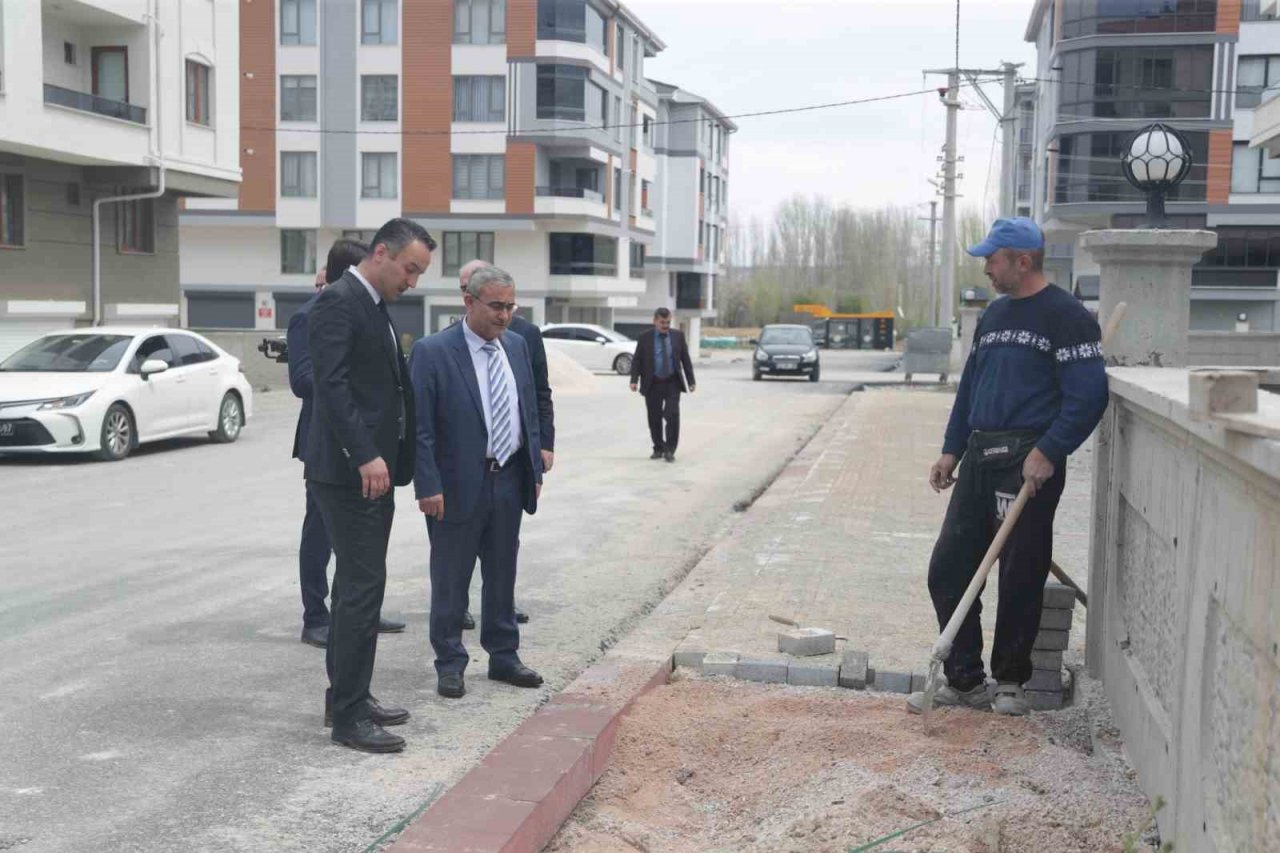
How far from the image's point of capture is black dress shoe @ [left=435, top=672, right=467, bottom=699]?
19.8ft

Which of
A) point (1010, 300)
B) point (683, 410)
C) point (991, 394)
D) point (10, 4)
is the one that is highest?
point (10, 4)

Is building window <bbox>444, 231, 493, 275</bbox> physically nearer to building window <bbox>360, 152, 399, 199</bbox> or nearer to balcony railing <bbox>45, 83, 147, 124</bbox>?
building window <bbox>360, 152, 399, 199</bbox>

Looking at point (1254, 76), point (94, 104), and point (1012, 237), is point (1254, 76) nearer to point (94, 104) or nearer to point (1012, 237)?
point (94, 104)

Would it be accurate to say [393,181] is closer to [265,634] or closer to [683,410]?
[683,410]

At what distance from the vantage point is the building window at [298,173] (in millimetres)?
55250

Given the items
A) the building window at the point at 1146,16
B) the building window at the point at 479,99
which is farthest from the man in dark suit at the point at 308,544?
the building window at the point at 479,99

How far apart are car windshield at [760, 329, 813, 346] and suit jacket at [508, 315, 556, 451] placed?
33.1 m

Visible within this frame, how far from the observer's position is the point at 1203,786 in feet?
11.7

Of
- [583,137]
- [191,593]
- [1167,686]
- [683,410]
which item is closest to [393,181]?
[583,137]

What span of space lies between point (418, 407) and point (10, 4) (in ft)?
67.3

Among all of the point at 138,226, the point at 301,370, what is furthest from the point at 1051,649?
the point at 138,226

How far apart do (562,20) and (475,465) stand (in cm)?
5082

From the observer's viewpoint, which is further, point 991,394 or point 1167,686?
point 991,394

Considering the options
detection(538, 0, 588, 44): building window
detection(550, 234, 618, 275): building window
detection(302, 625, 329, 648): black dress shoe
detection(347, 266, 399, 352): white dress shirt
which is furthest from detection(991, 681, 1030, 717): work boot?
detection(550, 234, 618, 275): building window
